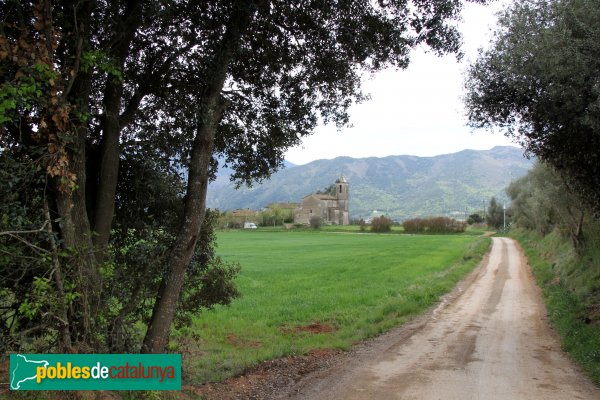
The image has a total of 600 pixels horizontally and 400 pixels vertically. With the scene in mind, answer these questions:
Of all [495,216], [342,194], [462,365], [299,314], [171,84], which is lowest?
[299,314]

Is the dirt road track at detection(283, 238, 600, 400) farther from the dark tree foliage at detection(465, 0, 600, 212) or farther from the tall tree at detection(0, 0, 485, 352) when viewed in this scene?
the dark tree foliage at detection(465, 0, 600, 212)

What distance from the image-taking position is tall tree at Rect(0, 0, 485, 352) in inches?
243

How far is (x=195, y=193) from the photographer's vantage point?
8227mm

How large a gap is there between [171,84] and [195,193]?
283 cm

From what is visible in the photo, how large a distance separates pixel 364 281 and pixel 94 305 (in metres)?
23.3

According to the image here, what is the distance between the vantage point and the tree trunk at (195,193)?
26.3ft

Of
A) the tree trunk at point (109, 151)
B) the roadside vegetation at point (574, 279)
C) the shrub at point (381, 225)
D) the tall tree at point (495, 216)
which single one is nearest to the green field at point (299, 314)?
the tree trunk at point (109, 151)

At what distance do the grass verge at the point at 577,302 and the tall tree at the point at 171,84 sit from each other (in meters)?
7.91

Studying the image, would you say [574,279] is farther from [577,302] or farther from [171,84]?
[171,84]

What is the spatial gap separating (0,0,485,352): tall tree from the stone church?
154 metres

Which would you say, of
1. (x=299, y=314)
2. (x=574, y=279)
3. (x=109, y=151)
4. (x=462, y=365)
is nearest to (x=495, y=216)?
(x=574, y=279)

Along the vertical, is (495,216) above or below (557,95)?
below

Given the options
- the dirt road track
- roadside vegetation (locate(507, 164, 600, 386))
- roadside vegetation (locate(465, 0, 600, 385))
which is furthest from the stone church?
roadside vegetation (locate(465, 0, 600, 385))

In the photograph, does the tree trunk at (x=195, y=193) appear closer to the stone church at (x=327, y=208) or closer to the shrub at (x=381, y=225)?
the shrub at (x=381, y=225)
